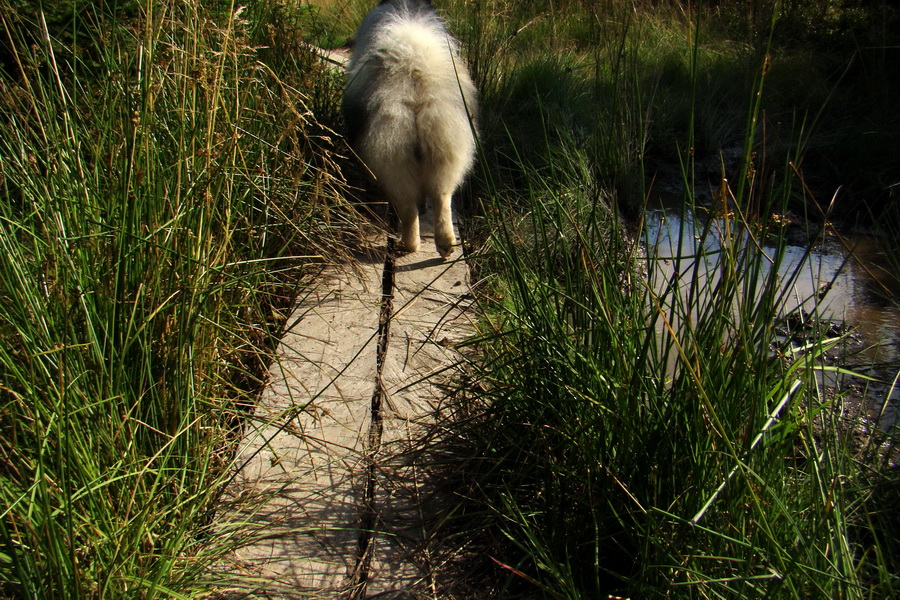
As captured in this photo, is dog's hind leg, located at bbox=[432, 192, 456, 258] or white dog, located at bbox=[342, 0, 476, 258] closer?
white dog, located at bbox=[342, 0, 476, 258]

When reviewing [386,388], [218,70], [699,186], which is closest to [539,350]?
[386,388]

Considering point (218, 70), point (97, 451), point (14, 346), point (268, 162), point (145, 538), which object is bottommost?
point (145, 538)

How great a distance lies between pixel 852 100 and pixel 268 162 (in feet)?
16.5

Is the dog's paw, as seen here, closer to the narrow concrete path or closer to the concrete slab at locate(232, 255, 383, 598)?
the narrow concrete path

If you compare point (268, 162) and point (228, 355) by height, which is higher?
point (268, 162)

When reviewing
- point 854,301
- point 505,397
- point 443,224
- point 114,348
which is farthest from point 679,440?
point 854,301

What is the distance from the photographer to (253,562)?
1900 mm

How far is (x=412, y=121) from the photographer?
3.47 meters

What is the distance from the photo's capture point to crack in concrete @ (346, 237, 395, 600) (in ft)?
6.27

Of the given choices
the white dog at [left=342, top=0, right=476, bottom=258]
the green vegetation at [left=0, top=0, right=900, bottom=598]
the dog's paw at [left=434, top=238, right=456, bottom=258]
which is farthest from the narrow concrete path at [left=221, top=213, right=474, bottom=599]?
the white dog at [left=342, top=0, right=476, bottom=258]

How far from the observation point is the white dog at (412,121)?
3.46 m

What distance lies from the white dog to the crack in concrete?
60cm

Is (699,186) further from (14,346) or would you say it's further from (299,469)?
(14,346)

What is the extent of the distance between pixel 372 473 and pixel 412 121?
1842 millimetres
